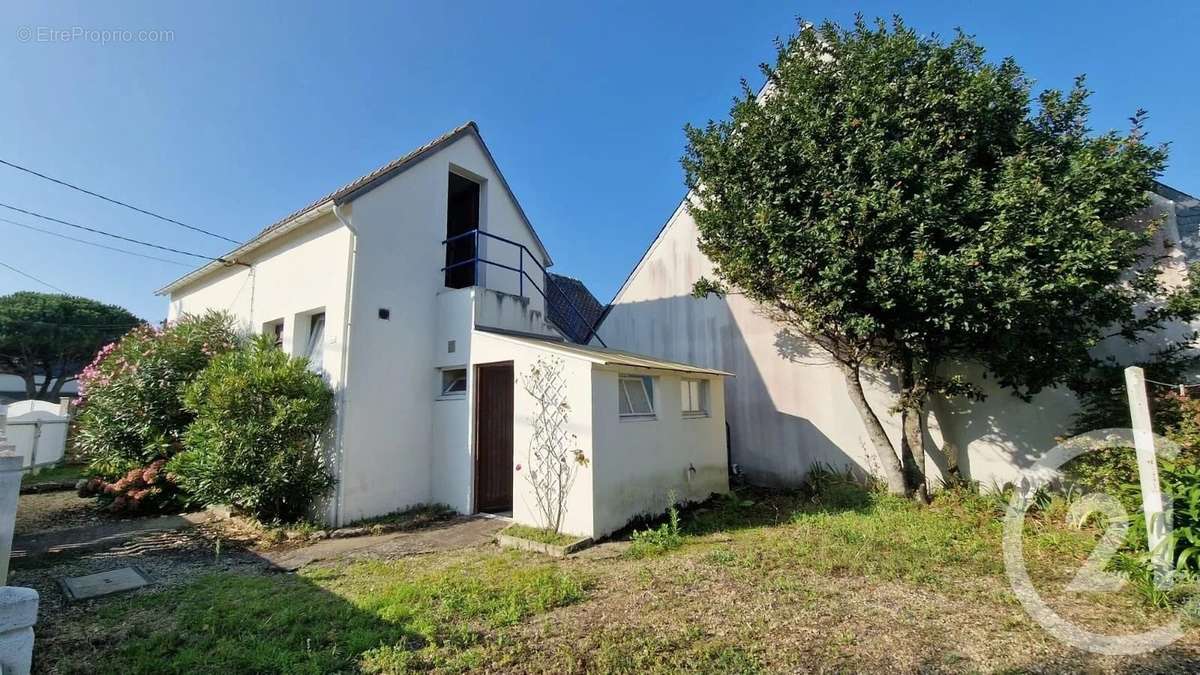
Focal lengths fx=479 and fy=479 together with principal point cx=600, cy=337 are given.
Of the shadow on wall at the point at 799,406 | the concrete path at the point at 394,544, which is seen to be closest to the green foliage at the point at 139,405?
the concrete path at the point at 394,544

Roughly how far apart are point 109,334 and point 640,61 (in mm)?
35326

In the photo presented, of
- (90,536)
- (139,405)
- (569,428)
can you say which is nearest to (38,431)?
(139,405)

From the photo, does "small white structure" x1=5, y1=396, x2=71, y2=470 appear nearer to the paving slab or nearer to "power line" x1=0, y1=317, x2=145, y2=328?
"power line" x1=0, y1=317, x2=145, y2=328

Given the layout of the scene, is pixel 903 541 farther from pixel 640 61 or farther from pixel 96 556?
pixel 96 556

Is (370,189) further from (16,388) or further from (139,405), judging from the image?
(16,388)

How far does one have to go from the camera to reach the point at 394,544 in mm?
7027

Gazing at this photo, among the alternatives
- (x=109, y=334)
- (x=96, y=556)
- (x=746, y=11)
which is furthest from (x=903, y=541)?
(x=109, y=334)

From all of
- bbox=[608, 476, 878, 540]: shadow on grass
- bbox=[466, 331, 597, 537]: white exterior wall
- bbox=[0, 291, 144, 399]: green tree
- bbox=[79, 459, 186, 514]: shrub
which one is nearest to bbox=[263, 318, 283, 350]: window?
bbox=[79, 459, 186, 514]: shrub

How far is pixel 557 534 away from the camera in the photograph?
6922mm

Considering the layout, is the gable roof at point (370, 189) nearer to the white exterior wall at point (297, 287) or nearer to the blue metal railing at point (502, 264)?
the white exterior wall at point (297, 287)

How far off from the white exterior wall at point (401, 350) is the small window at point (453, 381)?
168 millimetres

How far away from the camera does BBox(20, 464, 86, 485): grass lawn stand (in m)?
12.6

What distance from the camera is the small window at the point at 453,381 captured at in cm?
925

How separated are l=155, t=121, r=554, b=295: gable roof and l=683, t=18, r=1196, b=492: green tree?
5.35 m
